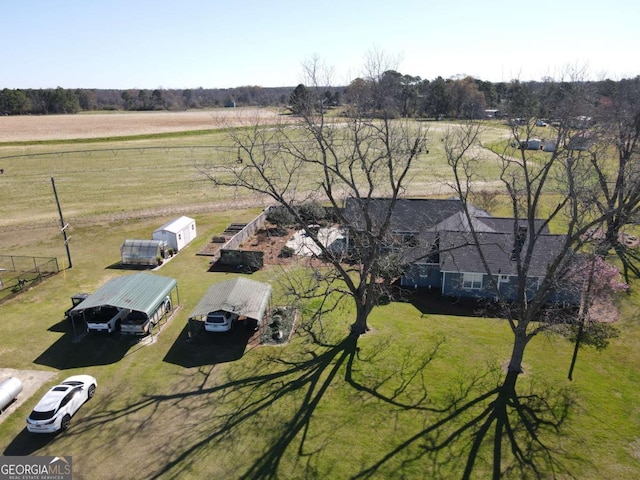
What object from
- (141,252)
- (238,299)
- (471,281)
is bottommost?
(471,281)

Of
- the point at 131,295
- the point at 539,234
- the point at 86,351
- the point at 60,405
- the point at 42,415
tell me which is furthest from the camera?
the point at 131,295

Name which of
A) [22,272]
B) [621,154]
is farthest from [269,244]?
[621,154]

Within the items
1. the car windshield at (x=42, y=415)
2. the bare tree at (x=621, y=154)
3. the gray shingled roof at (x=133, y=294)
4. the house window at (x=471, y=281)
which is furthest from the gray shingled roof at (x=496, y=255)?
the car windshield at (x=42, y=415)

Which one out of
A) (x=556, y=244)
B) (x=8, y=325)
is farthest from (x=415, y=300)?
(x=8, y=325)

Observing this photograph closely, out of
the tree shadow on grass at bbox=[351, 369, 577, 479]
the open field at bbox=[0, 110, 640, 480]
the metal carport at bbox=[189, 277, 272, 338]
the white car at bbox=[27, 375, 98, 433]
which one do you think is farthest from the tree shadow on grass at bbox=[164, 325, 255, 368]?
the tree shadow on grass at bbox=[351, 369, 577, 479]

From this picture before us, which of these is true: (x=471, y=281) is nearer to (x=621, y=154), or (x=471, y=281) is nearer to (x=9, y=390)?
(x=621, y=154)

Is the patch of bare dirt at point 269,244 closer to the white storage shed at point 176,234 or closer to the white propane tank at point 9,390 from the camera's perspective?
the white storage shed at point 176,234

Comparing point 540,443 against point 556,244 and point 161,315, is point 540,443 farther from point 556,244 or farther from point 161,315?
point 161,315
